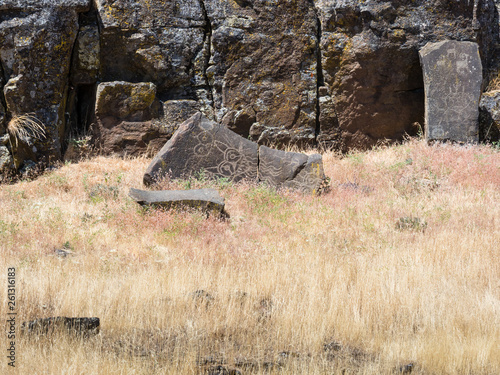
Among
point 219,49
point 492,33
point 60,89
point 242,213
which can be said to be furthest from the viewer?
point 492,33

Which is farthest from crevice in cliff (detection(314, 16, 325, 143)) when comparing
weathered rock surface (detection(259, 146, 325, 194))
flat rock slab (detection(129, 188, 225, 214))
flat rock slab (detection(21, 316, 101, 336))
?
flat rock slab (detection(21, 316, 101, 336))

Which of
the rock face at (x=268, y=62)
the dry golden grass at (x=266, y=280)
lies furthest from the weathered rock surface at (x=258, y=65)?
the dry golden grass at (x=266, y=280)

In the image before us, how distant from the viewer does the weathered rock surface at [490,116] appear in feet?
34.1

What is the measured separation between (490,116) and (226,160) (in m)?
5.73

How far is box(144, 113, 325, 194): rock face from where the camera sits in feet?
26.8

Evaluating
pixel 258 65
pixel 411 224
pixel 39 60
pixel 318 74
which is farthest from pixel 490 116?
pixel 39 60

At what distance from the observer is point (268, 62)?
10633 millimetres

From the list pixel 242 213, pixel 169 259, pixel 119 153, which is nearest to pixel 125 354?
pixel 169 259

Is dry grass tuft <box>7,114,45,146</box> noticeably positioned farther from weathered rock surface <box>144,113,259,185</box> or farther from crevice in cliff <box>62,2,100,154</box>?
weathered rock surface <box>144,113,259,185</box>

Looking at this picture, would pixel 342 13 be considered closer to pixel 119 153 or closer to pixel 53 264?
pixel 119 153

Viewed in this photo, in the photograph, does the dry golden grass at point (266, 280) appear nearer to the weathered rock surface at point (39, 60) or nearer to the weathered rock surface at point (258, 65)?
the weathered rock surface at point (39, 60)

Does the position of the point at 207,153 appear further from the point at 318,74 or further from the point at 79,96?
the point at 79,96

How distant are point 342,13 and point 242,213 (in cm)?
570

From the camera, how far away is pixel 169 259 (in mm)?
5254
